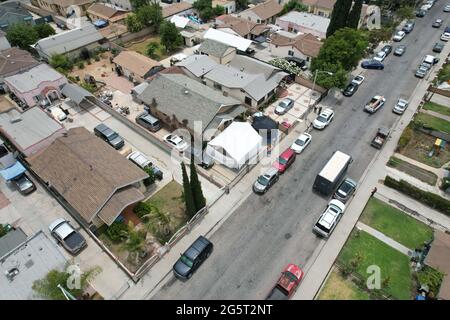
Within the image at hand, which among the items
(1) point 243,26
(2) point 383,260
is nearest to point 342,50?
(1) point 243,26

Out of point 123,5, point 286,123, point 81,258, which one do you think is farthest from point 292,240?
point 123,5

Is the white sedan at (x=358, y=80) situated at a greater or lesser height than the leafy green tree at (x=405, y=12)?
lesser

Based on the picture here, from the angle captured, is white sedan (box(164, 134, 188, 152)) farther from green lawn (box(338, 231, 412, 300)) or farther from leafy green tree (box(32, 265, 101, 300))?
green lawn (box(338, 231, 412, 300))

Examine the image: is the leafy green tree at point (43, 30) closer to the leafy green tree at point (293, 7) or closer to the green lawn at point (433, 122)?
the leafy green tree at point (293, 7)

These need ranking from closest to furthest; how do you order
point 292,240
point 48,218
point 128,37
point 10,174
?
point 292,240, point 48,218, point 10,174, point 128,37

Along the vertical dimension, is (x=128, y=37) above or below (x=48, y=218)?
above

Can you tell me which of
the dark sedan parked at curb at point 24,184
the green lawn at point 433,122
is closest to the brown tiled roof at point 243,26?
the green lawn at point 433,122

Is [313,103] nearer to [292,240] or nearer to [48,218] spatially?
[292,240]
